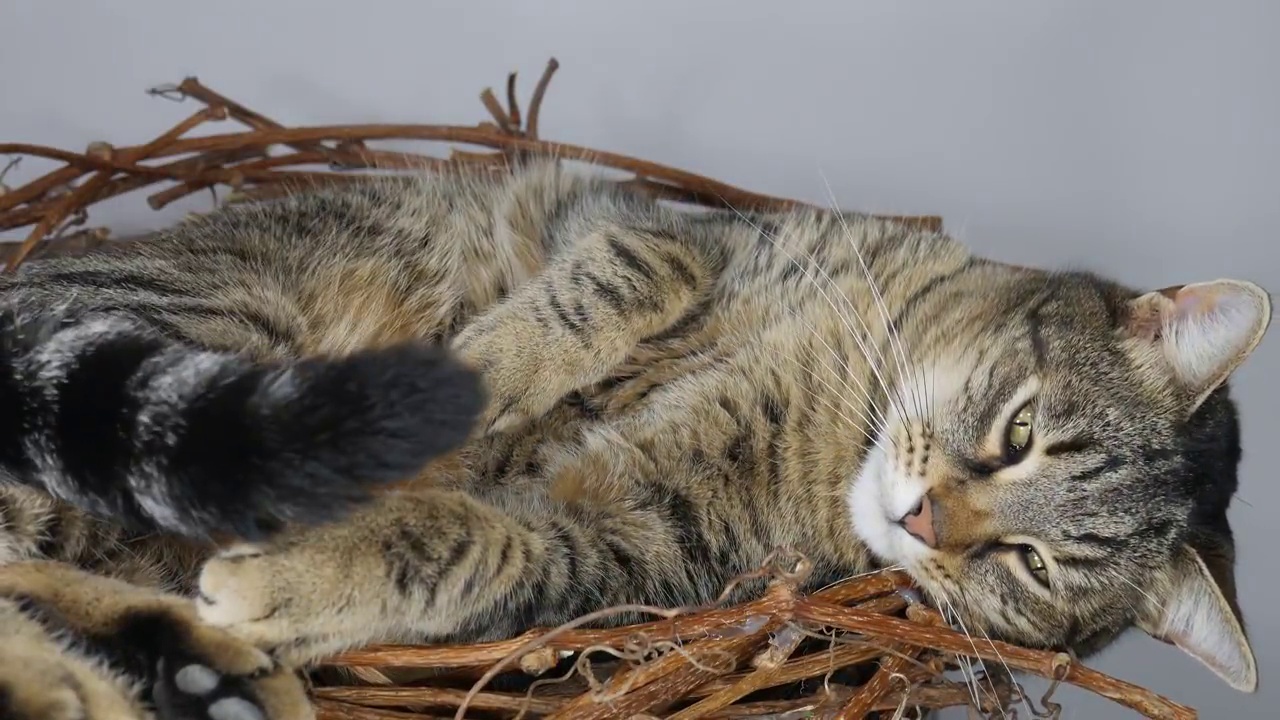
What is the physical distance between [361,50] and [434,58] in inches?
5.5

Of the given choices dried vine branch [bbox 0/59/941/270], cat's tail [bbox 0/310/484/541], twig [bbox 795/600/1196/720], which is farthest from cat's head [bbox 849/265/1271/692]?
cat's tail [bbox 0/310/484/541]

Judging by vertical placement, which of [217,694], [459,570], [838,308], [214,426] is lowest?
[217,694]

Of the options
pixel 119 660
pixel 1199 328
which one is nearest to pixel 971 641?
pixel 1199 328

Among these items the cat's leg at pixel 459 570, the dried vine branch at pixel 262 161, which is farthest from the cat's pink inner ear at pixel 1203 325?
the cat's leg at pixel 459 570

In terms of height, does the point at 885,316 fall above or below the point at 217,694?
above

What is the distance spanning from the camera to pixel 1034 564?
1.27 m

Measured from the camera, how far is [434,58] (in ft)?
6.56

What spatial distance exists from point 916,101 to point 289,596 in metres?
1.50

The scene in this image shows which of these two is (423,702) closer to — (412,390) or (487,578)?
(487,578)

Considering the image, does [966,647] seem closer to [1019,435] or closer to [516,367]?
[1019,435]

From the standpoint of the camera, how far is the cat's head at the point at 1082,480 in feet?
4.04

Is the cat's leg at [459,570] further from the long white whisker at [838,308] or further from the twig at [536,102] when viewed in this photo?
the twig at [536,102]

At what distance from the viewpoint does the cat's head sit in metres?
1.23

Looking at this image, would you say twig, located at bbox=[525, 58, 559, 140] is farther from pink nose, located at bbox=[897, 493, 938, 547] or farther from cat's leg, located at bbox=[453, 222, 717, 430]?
pink nose, located at bbox=[897, 493, 938, 547]
